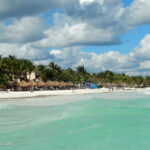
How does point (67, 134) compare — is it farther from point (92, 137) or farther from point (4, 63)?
point (4, 63)

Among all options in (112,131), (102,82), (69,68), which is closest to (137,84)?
(102,82)

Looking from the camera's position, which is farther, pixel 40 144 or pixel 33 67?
pixel 33 67

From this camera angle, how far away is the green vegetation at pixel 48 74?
1744 inches

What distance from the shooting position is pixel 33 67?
2146 inches

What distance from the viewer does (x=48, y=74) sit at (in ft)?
199

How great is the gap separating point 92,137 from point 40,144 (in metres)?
2.29

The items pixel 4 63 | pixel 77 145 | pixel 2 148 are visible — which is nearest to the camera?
pixel 2 148

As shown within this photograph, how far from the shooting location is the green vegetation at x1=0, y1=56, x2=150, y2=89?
44306 millimetres

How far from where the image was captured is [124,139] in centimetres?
909

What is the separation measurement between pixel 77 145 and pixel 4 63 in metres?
38.5

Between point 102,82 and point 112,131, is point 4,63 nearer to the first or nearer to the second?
point 112,131

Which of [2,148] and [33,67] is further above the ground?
[33,67]

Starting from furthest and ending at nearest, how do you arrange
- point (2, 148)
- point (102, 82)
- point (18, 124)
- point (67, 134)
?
point (102, 82) → point (18, 124) → point (67, 134) → point (2, 148)

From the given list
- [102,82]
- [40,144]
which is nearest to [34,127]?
[40,144]
